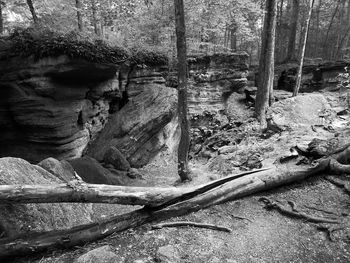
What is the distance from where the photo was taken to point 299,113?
1050 centimetres

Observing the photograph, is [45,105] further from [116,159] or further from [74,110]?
[116,159]

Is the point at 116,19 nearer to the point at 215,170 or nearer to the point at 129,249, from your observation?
the point at 215,170

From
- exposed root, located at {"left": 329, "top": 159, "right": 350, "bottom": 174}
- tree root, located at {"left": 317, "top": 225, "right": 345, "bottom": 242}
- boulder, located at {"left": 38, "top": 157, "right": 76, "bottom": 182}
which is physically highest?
exposed root, located at {"left": 329, "top": 159, "right": 350, "bottom": 174}

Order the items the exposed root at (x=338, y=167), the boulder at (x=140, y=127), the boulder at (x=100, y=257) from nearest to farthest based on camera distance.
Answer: the boulder at (x=100, y=257) → the exposed root at (x=338, y=167) → the boulder at (x=140, y=127)

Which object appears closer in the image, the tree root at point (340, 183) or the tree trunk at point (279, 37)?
the tree root at point (340, 183)

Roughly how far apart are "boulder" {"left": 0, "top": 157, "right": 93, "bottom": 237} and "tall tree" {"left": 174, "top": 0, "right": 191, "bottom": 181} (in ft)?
13.4

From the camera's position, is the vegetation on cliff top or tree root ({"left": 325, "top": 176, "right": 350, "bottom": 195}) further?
the vegetation on cliff top

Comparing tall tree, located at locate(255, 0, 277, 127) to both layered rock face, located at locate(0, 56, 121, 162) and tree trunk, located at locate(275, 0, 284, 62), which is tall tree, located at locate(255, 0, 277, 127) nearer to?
layered rock face, located at locate(0, 56, 121, 162)

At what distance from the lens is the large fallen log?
3.21m

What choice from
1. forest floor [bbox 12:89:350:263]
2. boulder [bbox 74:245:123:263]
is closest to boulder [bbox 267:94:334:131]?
forest floor [bbox 12:89:350:263]

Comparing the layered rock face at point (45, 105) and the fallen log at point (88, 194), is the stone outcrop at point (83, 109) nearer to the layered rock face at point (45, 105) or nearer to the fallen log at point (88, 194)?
the layered rock face at point (45, 105)

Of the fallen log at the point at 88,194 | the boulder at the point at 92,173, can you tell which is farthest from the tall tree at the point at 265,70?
the fallen log at the point at 88,194

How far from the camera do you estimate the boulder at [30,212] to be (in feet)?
11.4

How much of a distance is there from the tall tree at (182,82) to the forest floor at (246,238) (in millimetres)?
3589
